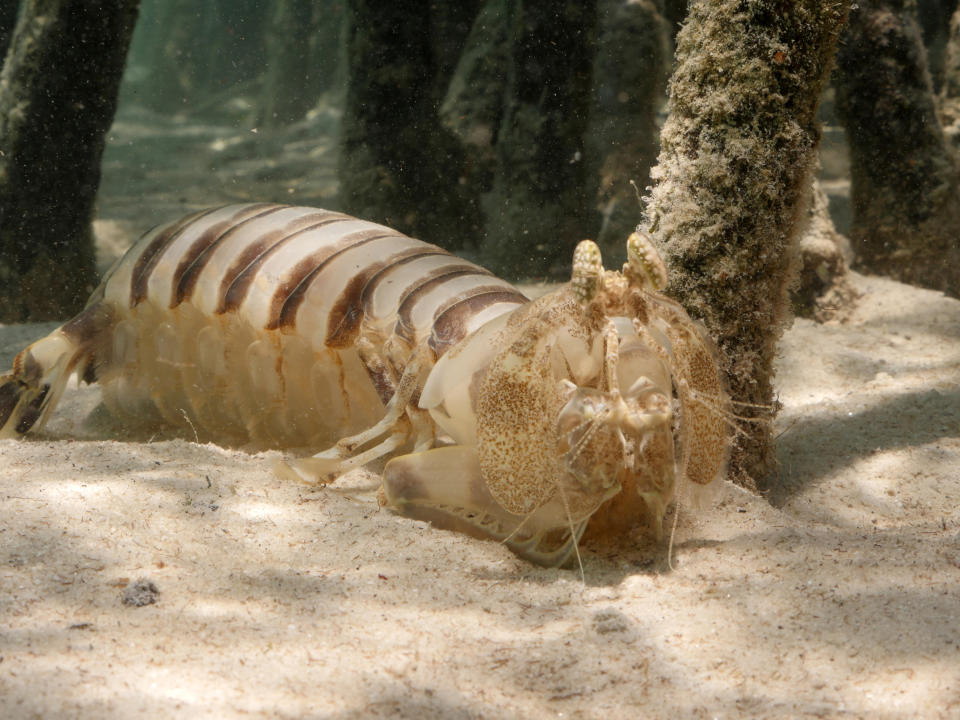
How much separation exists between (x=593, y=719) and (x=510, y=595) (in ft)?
1.99

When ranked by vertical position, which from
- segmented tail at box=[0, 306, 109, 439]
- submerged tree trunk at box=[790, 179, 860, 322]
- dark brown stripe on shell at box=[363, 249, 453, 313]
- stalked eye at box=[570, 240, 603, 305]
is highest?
stalked eye at box=[570, 240, 603, 305]

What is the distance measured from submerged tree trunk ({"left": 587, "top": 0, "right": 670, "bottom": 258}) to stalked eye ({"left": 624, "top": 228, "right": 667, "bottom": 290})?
4883 mm

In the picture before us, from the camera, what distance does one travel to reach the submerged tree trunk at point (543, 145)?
7348mm

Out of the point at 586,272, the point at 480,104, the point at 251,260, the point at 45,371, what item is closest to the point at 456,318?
the point at 586,272

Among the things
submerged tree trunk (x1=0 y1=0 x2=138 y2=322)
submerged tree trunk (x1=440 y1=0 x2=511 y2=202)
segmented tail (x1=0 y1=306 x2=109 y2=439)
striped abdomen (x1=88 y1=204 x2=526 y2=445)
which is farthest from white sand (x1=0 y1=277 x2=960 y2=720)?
submerged tree trunk (x1=440 y1=0 x2=511 y2=202)

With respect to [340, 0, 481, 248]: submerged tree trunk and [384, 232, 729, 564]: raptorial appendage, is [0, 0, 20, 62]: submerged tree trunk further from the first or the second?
[384, 232, 729, 564]: raptorial appendage

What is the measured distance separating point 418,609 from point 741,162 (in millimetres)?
1941

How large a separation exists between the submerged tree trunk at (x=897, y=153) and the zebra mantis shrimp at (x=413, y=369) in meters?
4.50

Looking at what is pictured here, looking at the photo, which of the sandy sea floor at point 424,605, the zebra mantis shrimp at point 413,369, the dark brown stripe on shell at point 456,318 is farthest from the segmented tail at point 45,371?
the dark brown stripe on shell at point 456,318

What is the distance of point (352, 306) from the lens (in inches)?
143

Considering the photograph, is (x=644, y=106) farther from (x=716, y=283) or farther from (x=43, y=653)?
(x=43, y=653)

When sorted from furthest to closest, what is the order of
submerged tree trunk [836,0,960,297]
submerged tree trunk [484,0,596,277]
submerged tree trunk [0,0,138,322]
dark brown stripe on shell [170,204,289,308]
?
1. submerged tree trunk [484,0,596,277]
2. submerged tree trunk [836,0,960,297]
3. submerged tree trunk [0,0,138,322]
4. dark brown stripe on shell [170,204,289,308]

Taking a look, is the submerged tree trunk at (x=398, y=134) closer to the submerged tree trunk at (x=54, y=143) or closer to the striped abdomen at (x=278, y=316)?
the submerged tree trunk at (x=54, y=143)

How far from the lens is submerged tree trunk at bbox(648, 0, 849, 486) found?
2676 millimetres
